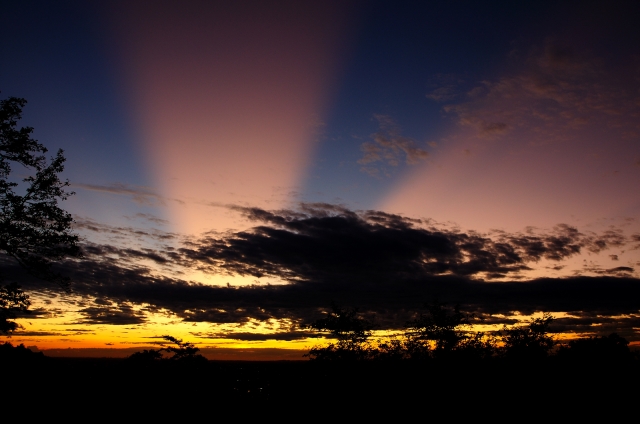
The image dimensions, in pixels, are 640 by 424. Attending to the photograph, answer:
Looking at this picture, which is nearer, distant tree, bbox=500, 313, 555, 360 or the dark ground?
the dark ground

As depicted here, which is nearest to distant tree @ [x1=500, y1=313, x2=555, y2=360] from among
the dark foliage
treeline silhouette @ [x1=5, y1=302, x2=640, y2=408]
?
treeline silhouette @ [x1=5, y1=302, x2=640, y2=408]

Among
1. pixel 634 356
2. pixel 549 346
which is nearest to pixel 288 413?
pixel 549 346

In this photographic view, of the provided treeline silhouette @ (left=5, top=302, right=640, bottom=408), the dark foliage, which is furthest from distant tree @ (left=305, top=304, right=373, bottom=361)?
the dark foliage

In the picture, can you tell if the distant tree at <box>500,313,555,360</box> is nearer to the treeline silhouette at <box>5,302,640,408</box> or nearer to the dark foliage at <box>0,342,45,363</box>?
the treeline silhouette at <box>5,302,640,408</box>

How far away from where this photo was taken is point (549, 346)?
54.3m

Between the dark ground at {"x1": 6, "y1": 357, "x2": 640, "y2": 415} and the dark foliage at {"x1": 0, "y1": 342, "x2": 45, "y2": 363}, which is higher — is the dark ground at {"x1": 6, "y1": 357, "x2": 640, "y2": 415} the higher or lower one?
the lower one

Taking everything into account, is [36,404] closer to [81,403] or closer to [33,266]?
[81,403]

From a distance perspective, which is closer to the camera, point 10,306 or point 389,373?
point 10,306

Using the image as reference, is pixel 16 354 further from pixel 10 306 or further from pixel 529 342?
pixel 529 342

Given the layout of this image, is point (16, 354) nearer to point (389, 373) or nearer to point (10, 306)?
point (10, 306)

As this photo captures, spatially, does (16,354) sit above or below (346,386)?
above

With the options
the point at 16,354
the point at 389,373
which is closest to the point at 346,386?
the point at 389,373

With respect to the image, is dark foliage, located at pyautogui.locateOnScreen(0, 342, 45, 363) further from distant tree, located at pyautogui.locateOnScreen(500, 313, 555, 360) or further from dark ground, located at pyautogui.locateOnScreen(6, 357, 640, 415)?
distant tree, located at pyautogui.locateOnScreen(500, 313, 555, 360)

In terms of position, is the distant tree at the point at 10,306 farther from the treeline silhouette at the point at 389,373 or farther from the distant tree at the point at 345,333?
the distant tree at the point at 345,333
